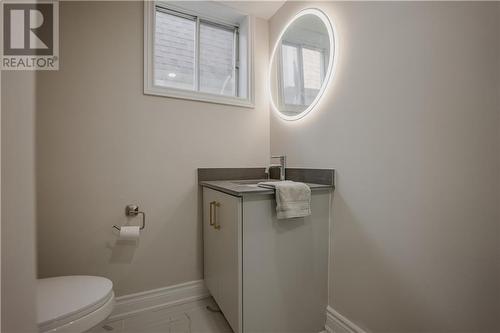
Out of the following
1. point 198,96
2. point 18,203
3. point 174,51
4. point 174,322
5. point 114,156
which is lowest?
point 174,322

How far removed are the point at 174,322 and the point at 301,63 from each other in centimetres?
209

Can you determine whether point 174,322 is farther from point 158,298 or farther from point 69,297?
point 69,297

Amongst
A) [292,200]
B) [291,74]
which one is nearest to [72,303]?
[292,200]

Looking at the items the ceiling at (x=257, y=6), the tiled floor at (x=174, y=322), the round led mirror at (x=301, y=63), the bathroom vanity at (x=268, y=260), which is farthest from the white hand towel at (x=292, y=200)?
the ceiling at (x=257, y=6)

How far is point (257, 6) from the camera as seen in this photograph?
1.92 m

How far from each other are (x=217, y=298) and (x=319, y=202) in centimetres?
94

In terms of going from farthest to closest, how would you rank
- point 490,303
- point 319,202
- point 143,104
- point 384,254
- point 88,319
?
1. point 143,104
2. point 319,202
3. point 384,254
4. point 88,319
5. point 490,303

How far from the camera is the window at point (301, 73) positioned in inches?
60.6

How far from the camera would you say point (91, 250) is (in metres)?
1.50

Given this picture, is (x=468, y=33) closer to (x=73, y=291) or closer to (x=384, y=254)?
(x=384, y=254)

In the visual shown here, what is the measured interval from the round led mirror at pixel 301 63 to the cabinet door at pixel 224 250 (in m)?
0.89

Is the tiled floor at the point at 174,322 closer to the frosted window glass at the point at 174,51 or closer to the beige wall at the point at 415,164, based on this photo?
the beige wall at the point at 415,164

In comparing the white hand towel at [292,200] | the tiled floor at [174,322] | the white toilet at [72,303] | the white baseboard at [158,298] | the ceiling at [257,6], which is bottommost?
the tiled floor at [174,322]

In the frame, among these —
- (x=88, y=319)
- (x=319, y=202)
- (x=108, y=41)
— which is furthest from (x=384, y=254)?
(x=108, y=41)
